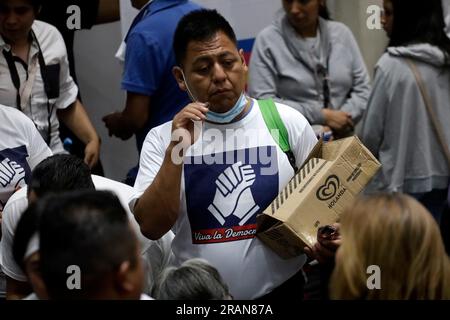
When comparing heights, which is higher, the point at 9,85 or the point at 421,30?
the point at 421,30

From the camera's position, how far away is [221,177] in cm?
312

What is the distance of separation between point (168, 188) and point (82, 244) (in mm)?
885

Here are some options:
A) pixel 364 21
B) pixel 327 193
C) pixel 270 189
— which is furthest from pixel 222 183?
pixel 364 21

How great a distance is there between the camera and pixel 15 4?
3971 mm

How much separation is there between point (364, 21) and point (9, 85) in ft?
7.42

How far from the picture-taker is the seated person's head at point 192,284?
2744 millimetres

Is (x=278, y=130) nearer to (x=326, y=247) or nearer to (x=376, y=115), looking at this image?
(x=326, y=247)

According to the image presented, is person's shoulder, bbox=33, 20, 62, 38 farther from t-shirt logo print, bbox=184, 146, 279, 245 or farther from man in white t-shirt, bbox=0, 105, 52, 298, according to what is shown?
t-shirt logo print, bbox=184, 146, 279, 245

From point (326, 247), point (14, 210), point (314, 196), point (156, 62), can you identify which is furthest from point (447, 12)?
point (14, 210)

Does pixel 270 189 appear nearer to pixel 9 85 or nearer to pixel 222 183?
pixel 222 183

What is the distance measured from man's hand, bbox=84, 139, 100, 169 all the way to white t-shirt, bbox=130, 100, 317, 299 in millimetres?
1140

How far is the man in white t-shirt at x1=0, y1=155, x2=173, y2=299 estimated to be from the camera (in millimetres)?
3092

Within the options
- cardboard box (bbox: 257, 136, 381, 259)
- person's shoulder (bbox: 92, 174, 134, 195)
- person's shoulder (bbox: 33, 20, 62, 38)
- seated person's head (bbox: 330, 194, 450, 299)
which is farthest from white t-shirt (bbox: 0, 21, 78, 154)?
seated person's head (bbox: 330, 194, 450, 299)

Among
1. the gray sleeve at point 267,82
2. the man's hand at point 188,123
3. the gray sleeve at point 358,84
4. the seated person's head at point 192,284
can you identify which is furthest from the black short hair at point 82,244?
the gray sleeve at point 358,84
